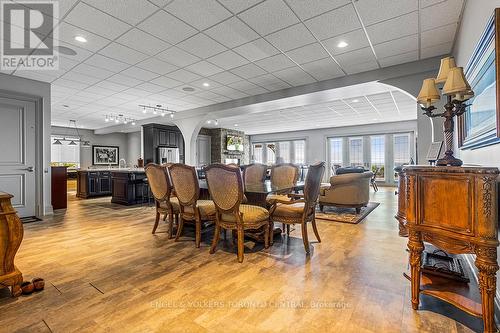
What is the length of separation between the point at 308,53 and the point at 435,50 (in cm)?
183

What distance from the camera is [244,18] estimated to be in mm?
2809

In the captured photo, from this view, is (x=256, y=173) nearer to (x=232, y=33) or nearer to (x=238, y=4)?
(x=232, y=33)

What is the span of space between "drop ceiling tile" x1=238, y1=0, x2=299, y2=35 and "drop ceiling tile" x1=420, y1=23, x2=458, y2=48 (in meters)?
1.77

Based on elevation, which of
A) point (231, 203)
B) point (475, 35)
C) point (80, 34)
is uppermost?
point (80, 34)

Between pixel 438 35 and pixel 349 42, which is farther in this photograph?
pixel 349 42

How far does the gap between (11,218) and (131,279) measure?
104cm

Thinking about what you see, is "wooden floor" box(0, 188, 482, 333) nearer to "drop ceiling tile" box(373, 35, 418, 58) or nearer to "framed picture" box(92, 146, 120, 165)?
"drop ceiling tile" box(373, 35, 418, 58)

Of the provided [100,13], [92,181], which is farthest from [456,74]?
[92,181]

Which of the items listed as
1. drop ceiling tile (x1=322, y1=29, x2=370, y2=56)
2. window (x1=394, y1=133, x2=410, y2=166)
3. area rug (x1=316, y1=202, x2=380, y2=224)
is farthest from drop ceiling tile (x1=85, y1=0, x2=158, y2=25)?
window (x1=394, y1=133, x2=410, y2=166)

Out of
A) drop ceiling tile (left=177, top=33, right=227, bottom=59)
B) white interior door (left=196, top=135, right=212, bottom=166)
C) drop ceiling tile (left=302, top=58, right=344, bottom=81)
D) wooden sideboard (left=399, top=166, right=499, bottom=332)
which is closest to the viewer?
wooden sideboard (left=399, top=166, right=499, bottom=332)

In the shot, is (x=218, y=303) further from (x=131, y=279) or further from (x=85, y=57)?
(x=85, y=57)

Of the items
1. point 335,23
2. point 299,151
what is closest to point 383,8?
point 335,23

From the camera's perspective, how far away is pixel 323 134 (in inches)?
464

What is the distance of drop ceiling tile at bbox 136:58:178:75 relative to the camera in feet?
13.0
